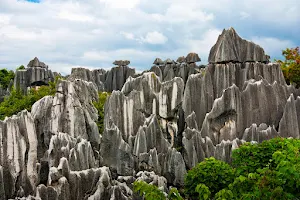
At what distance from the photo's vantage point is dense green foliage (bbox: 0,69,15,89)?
1939 inches

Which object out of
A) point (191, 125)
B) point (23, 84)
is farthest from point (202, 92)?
Answer: point (23, 84)

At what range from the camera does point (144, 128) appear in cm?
1716

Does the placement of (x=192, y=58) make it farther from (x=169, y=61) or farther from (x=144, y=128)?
(x=144, y=128)

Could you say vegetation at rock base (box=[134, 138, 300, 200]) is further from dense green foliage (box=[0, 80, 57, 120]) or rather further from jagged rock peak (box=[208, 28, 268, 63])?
dense green foliage (box=[0, 80, 57, 120])

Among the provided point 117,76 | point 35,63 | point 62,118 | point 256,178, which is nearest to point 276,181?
point 256,178

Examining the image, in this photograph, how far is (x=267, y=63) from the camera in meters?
20.9

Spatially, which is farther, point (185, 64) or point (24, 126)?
point (185, 64)

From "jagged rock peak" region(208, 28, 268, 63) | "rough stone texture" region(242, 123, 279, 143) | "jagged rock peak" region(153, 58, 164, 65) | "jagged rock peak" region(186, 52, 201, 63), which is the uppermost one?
"jagged rock peak" region(153, 58, 164, 65)

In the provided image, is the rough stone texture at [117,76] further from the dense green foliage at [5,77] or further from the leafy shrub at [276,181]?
the leafy shrub at [276,181]

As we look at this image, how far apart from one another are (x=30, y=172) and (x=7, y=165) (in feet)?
2.94

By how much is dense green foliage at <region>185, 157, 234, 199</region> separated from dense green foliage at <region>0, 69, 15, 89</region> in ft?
132

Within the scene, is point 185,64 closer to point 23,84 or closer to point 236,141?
point 23,84

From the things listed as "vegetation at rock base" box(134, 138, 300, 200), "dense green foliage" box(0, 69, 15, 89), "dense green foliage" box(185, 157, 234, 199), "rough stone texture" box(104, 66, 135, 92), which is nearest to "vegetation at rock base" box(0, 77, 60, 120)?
"dense green foliage" box(185, 157, 234, 199)

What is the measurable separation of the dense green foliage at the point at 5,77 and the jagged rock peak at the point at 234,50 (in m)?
36.0
